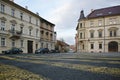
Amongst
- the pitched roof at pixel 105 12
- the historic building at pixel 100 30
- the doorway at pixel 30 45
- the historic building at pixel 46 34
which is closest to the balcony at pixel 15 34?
the doorway at pixel 30 45

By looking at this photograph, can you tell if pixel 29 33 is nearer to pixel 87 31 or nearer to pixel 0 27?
pixel 0 27

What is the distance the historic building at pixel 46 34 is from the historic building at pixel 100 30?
1054 cm

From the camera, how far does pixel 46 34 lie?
5222 centimetres

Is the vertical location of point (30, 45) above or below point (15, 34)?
below

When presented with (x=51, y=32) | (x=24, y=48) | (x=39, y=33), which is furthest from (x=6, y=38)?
(x=51, y=32)

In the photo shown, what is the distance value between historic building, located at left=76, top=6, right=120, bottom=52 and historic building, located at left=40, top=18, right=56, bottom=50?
10.5 m

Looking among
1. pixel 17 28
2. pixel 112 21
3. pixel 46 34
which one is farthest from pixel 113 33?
pixel 17 28

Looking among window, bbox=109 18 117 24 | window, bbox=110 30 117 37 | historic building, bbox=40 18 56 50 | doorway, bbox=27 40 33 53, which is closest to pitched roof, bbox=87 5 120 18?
window, bbox=109 18 117 24

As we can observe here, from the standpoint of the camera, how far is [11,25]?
3378cm

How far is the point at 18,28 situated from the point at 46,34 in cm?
1690

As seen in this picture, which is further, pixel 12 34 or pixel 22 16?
pixel 22 16

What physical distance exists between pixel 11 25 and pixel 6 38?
11.6 feet

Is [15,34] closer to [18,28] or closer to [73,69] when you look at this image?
[18,28]

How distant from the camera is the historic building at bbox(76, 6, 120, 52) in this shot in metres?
50.5
